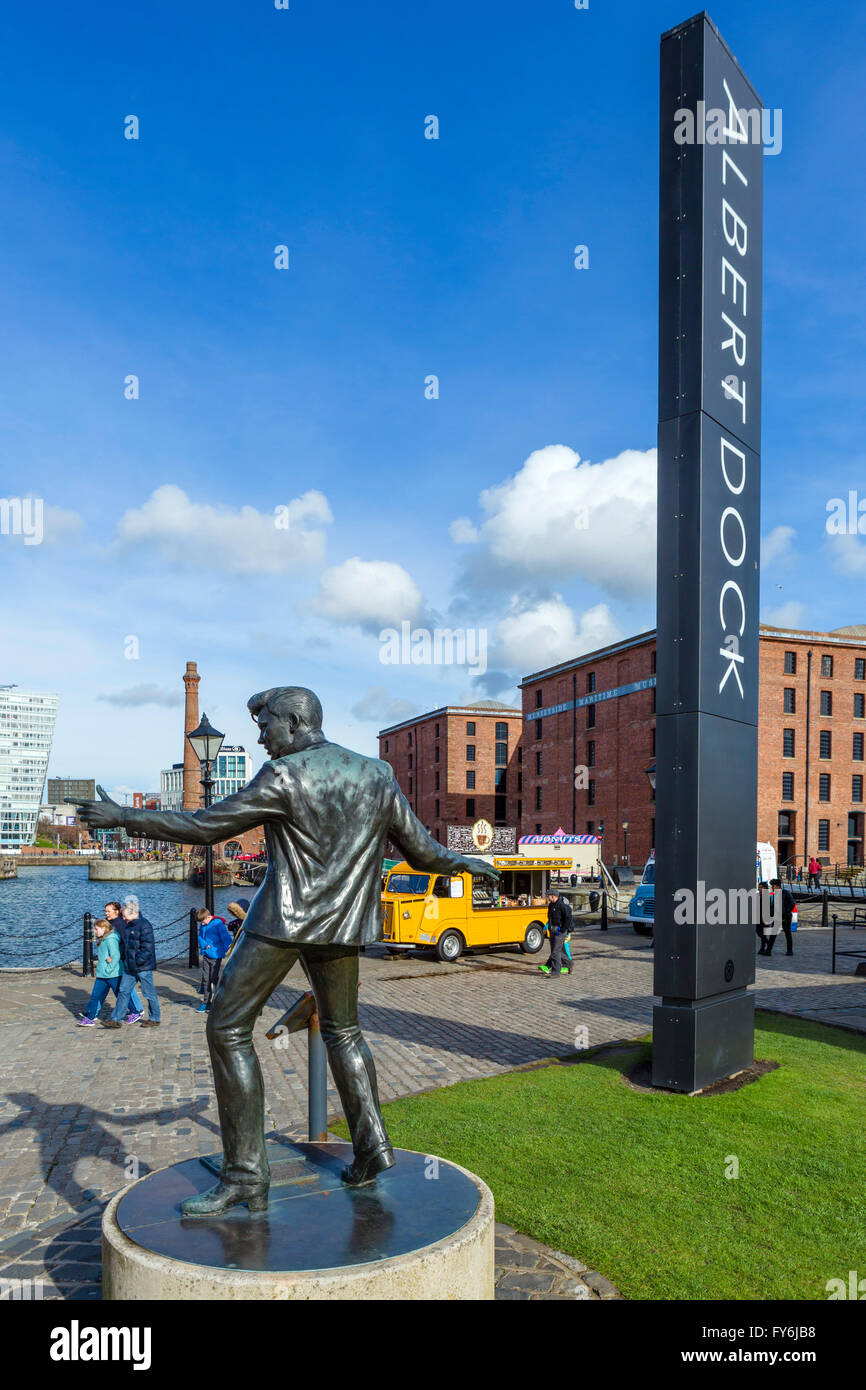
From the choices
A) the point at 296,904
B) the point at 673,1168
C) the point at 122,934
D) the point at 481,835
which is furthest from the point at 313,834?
the point at 481,835

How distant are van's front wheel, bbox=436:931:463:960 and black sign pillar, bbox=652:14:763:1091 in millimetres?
10490

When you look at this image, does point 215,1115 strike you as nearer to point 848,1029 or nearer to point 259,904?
point 259,904

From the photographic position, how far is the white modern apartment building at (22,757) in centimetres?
13975

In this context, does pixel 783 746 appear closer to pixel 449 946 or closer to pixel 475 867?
pixel 449 946

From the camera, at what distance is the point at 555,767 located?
65.6 meters

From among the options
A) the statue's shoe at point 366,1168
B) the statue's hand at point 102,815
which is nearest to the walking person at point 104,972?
the statue's shoe at point 366,1168

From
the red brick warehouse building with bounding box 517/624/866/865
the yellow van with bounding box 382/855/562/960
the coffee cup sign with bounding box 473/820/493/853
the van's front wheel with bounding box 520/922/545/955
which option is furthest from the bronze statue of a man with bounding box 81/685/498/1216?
the red brick warehouse building with bounding box 517/624/866/865

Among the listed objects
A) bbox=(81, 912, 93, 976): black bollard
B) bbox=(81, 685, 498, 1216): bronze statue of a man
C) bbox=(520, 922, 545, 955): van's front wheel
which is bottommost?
bbox=(520, 922, 545, 955): van's front wheel

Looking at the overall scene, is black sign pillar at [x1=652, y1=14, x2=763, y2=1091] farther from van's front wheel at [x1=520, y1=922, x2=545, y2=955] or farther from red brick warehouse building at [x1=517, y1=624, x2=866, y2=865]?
red brick warehouse building at [x1=517, y1=624, x2=866, y2=865]

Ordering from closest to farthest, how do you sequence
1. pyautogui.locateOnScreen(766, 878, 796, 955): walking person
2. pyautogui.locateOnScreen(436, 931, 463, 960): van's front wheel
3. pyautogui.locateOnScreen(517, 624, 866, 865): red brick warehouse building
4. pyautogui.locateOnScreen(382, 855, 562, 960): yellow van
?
pyautogui.locateOnScreen(382, 855, 562, 960): yellow van < pyautogui.locateOnScreen(436, 931, 463, 960): van's front wheel < pyautogui.locateOnScreen(766, 878, 796, 955): walking person < pyautogui.locateOnScreen(517, 624, 866, 865): red brick warehouse building

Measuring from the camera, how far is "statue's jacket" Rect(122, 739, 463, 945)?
428 centimetres

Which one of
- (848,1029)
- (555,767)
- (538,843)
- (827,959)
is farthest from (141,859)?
(848,1029)

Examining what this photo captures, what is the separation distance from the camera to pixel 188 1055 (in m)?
10.5

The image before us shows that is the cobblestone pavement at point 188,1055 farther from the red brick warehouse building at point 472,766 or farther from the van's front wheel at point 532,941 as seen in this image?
the red brick warehouse building at point 472,766
